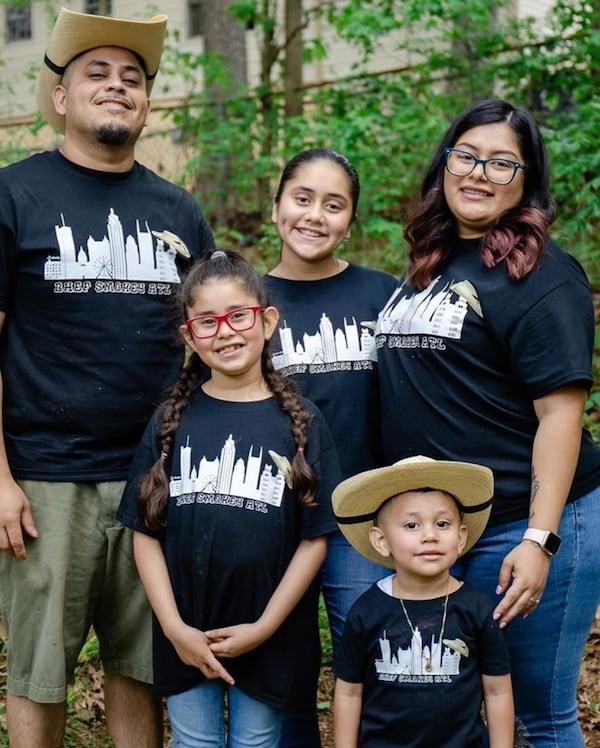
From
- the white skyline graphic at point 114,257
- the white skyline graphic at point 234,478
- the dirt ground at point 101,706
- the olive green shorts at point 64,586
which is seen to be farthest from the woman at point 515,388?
the dirt ground at point 101,706

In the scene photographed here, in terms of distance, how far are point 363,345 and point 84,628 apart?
1.41 m

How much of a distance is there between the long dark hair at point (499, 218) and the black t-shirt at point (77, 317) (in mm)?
899

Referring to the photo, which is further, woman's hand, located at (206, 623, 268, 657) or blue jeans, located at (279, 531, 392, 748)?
blue jeans, located at (279, 531, 392, 748)

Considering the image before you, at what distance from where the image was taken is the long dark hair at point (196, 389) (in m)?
3.11

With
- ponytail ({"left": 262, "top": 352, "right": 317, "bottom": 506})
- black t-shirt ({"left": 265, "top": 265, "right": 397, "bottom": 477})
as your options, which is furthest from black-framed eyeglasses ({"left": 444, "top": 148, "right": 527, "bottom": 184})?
ponytail ({"left": 262, "top": 352, "right": 317, "bottom": 506})

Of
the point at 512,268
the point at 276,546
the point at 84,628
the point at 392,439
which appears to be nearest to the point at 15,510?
the point at 84,628

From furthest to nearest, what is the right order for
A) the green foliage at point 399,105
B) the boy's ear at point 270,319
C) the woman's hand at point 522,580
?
the green foliage at point 399,105 → the boy's ear at point 270,319 → the woman's hand at point 522,580

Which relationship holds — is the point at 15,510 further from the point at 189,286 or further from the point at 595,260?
the point at 595,260

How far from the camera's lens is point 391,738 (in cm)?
289

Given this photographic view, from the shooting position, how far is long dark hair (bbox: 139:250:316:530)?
3.11m

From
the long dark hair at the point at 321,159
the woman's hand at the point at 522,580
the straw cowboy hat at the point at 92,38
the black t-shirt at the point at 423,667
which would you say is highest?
the straw cowboy hat at the point at 92,38

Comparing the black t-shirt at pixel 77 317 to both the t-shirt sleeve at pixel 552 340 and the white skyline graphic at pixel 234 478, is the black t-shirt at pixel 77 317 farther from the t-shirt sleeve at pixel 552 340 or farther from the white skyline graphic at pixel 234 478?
the t-shirt sleeve at pixel 552 340

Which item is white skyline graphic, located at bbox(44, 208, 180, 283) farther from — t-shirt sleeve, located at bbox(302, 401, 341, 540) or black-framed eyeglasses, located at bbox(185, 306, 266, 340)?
t-shirt sleeve, located at bbox(302, 401, 341, 540)

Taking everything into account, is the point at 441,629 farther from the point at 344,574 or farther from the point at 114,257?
the point at 114,257
